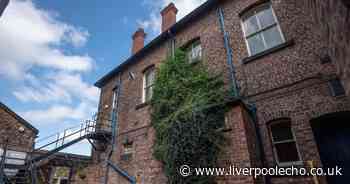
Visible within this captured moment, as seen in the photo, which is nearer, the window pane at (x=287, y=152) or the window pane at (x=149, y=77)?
the window pane at (x=287, y=152)

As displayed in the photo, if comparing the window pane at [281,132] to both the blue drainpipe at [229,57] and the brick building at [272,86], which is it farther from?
the blue drainpipe at [229,57]

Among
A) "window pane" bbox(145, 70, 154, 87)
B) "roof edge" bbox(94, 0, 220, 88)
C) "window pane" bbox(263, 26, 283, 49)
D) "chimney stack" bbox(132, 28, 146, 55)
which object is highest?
"chimney stack" bbox(132, 28, 146, 55)

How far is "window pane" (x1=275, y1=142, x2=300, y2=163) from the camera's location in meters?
4.66

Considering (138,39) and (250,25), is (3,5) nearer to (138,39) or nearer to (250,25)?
(250,25)

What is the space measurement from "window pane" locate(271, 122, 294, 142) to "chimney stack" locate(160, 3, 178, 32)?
837 cm

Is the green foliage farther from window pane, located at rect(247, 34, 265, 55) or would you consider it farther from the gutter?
window pane, located at rect(247, 34, 265, 55)

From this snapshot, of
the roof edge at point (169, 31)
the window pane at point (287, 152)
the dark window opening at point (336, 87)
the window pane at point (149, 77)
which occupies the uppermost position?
the roof edge at point (169, 31)

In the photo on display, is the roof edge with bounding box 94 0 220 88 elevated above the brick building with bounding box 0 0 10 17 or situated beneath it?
elevated above

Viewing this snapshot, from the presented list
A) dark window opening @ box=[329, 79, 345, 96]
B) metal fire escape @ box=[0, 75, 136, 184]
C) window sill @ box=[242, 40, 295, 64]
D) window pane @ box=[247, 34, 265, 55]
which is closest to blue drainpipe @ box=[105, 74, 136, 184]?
metal fire escape @ box=[0, 75, 136, 184]

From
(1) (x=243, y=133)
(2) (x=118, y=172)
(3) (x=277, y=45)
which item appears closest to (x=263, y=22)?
Answer: (3) (x=277, y=45)

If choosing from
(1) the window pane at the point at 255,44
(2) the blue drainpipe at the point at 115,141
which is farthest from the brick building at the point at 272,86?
(2) the blue drainpipe at the point at 115,141

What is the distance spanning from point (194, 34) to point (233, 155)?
18.4ft

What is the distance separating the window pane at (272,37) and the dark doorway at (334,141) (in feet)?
8.26

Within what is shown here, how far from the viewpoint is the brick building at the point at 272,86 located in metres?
4.39
